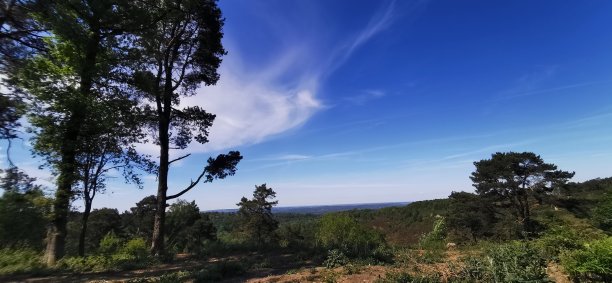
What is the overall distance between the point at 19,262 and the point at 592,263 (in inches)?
620

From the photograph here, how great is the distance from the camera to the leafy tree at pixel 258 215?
49844mm

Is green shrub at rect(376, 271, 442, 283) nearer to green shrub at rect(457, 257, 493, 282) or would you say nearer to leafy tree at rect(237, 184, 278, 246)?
green shrub at rect(457, 257, 493, 282)

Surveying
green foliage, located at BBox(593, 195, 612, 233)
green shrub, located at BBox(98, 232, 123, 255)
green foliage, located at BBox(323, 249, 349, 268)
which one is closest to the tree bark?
green shrub, located at BBox(98, 232, 123, 255)

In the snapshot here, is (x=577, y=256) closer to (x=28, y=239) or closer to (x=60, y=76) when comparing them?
(x=60, y=76)

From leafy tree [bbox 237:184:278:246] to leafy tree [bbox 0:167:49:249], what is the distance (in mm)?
38278

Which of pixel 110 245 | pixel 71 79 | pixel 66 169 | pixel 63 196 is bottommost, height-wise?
pixel 110 245

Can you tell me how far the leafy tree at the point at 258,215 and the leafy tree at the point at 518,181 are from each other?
27965mm

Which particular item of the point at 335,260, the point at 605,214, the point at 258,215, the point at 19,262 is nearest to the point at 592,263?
the point at 335,260

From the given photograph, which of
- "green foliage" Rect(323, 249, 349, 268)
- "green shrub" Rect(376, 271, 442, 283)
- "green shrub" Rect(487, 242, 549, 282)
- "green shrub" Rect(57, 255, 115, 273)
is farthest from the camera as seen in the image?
"green shrub" Rect(57, 255, 115, 273)

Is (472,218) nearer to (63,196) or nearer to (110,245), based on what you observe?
(110,245)

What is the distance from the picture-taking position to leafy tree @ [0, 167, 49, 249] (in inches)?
432

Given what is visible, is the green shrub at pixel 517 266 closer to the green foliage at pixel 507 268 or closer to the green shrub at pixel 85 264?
the green foliage at pixel 507 268

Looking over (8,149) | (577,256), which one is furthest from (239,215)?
(577,256)

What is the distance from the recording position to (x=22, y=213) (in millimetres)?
11734
